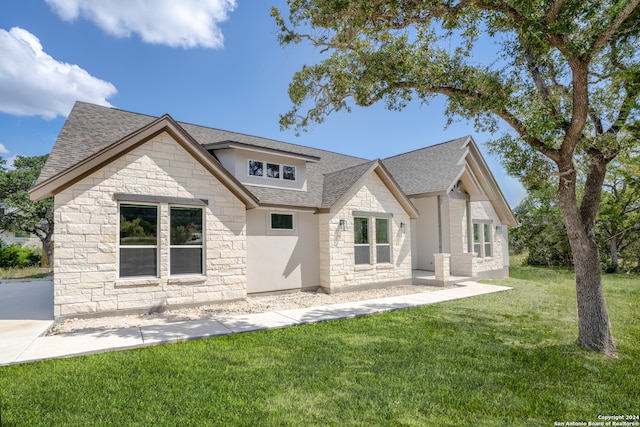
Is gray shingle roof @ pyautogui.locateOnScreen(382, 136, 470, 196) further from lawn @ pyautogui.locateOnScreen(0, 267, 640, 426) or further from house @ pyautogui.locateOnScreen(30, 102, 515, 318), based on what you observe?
lawn @ pyautogui.locateOnScreen(0, 267, 640, 426)

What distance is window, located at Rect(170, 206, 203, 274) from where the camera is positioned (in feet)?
30.3

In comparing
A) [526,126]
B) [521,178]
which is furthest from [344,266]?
[526,126]

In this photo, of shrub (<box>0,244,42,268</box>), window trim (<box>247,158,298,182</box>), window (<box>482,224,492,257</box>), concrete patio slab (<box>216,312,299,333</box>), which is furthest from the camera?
shrub (<box>0,244,42,268</box>)

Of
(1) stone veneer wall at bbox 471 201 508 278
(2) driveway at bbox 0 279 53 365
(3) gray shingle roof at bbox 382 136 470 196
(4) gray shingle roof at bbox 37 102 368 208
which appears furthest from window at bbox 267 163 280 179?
(1) stone veneer wall at bbox 471 201 508 278

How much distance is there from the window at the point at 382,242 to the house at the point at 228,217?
5 cm

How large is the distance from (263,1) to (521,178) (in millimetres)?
8519

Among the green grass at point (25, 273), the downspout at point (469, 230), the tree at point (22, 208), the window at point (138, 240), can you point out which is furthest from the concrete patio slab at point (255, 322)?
the tree at point (22, 208)

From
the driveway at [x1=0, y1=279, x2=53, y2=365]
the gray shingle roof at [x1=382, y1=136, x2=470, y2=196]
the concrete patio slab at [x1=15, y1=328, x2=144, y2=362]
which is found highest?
the gray shingle roof at [x1=382, y1=136, x2=470, y2=196]

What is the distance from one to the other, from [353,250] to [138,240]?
7.55 m

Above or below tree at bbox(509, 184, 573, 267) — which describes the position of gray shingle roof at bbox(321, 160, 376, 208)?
above

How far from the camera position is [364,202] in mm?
13250

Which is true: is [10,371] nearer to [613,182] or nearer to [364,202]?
[364,202]

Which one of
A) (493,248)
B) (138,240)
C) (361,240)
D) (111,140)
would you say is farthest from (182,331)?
(493,248)

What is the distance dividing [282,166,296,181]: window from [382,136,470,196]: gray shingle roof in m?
6.38
